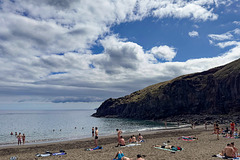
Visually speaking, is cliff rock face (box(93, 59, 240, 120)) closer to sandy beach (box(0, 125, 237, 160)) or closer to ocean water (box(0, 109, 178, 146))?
ocean water (box(0, 109, 178, 146))

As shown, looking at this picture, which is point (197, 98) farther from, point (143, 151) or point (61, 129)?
point (143, 151)

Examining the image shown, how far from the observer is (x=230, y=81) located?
86.2 meters

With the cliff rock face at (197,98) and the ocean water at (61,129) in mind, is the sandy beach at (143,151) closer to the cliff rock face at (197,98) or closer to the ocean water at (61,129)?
the ocean water at (61,129)

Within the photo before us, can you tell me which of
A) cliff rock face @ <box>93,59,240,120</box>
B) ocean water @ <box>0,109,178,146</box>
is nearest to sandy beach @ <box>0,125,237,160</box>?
ocean water @ <box>0,109,178,146</box>

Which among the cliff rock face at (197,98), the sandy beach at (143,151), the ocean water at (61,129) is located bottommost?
the ocean water at (61,129)

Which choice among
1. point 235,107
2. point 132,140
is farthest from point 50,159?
point 235,107

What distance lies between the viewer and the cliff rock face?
8456 centimetres

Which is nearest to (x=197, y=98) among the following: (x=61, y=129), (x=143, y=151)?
(x=61, y=129)

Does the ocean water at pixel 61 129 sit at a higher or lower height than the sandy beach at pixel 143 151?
lower

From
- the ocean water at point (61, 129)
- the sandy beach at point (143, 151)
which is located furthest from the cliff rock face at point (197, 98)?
the sandy beach at point (143, 151)

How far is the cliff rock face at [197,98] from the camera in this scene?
84.6m

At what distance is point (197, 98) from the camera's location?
321ft

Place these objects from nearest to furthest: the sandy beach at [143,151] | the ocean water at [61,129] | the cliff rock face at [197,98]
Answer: the sandy beach at [143,151]
the ocean water at [61,129]
the cliff rock face at [197,98]

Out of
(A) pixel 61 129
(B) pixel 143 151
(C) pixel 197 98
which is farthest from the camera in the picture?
(C) pixel 197 98
